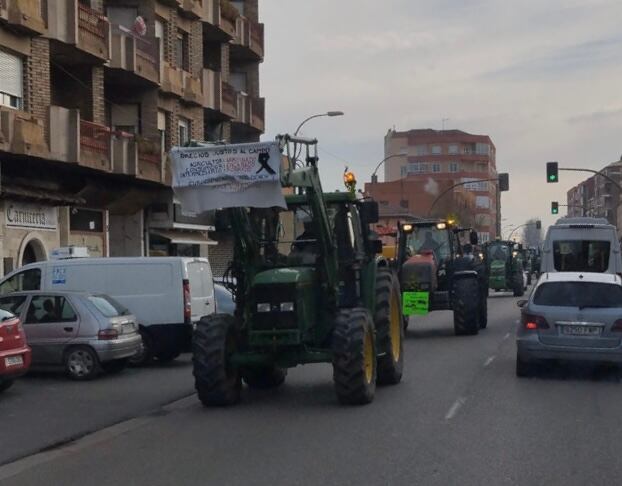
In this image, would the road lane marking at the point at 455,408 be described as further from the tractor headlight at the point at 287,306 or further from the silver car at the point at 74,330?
the silver car at the point at 74,330

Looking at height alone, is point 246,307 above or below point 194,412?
above

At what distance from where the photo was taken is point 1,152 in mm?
22266

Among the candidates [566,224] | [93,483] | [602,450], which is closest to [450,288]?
[566,224]

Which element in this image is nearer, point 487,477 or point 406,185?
point 487,477

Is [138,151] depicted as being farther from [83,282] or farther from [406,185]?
[406,185]

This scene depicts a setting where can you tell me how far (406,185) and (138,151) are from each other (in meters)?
91.0

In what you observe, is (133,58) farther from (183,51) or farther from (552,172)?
(552,172)

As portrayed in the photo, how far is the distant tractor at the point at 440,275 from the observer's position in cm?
2306

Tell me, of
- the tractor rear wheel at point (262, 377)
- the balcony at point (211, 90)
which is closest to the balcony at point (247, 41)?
the balcony at point (211, 90)

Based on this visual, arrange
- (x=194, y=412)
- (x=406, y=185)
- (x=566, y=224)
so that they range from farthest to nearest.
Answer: (x=406, y=185)
(x=566, y=224)
(x=194, y=412)

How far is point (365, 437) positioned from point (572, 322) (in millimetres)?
5514

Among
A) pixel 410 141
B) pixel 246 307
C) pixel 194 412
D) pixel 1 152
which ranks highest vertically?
pixel 410 141

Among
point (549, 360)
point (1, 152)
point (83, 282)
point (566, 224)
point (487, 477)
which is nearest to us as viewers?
point (487, 477)

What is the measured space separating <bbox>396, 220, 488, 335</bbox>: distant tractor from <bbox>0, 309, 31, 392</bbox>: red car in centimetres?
1090
